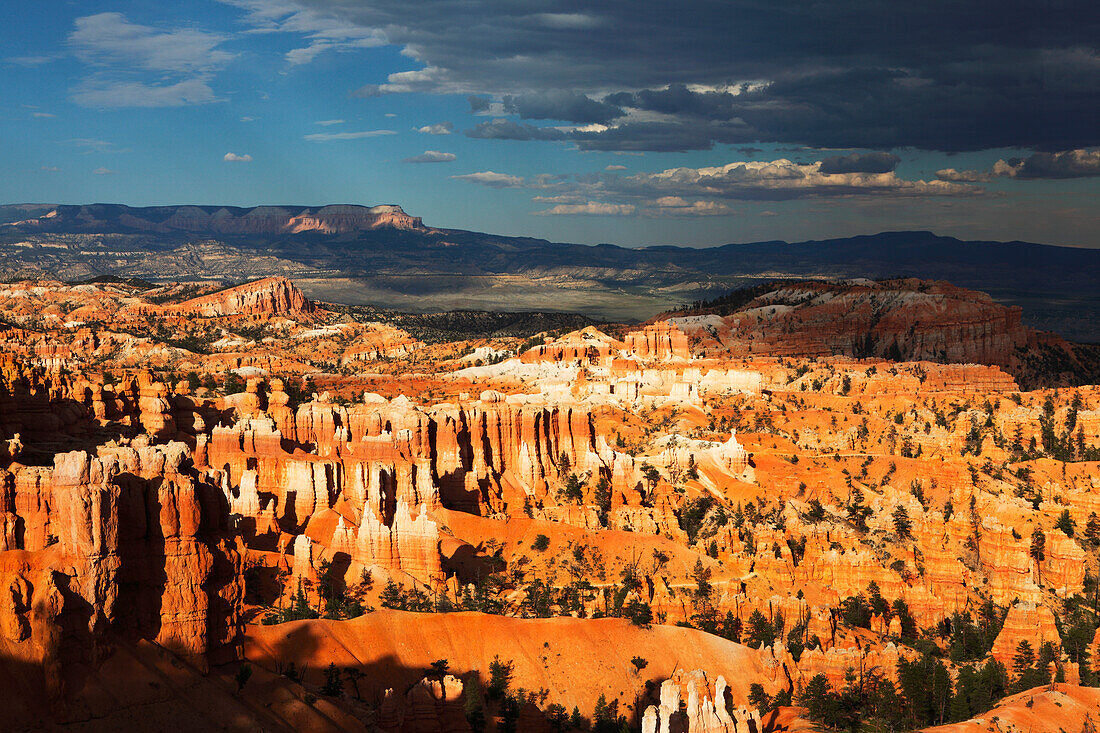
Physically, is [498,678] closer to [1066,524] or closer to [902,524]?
[902,524]

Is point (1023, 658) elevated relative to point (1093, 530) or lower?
lower

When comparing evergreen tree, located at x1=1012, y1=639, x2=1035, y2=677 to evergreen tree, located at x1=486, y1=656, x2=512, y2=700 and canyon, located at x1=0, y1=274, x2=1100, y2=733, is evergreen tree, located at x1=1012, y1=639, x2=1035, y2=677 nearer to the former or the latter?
canyon, located at x1=0, y1=274, x2=1100, y2=733

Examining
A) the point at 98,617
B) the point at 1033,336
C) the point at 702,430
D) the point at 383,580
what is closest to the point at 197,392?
the point at 702,430

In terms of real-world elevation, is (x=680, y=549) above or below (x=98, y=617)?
below

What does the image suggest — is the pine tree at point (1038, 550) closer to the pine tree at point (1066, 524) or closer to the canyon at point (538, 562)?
the canyon at point (538, 562)

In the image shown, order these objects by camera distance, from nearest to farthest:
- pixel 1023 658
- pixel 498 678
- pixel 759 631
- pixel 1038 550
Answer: pixel 498 678
pixel 1023 658
pixel 759 631
pixel 1038 550

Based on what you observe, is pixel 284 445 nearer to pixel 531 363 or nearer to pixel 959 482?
pixel 959 482

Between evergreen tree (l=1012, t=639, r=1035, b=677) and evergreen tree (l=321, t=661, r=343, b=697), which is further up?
evergreen tree (l=321, t=661, r=343, b=697)

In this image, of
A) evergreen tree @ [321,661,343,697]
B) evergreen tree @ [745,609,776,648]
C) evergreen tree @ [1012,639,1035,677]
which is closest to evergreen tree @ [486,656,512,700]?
evergreen tree @ [321,661,343,697]

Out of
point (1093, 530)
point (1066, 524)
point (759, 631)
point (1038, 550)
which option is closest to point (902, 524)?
point (1038, 550)
